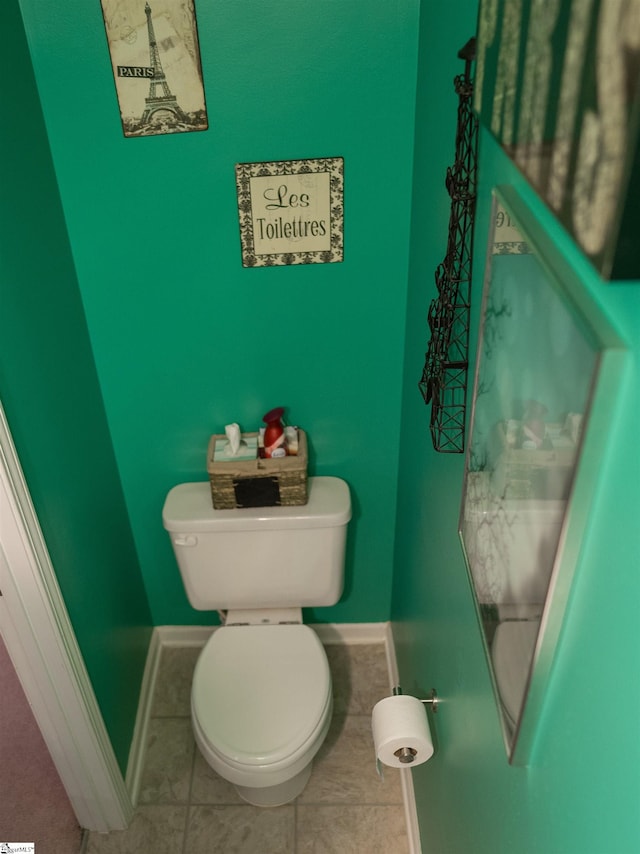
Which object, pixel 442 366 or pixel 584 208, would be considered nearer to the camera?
pixel 584 208

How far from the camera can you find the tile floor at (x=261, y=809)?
1931 mm

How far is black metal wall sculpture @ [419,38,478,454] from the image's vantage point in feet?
3.34

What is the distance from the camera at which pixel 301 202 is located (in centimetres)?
161

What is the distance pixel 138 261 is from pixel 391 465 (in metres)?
0.92

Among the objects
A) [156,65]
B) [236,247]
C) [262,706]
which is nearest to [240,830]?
[262,706]

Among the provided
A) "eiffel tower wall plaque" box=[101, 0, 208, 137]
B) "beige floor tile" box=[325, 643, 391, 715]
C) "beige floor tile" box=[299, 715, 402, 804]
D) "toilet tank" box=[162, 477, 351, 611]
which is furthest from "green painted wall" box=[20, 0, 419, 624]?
"beige floor tile" box=[299, 715, 402, 804]

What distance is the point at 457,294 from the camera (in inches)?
44.7

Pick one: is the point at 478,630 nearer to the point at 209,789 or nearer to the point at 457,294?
the point at 457,294

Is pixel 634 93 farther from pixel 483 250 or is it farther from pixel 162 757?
pixel 162 757

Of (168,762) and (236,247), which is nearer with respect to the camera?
(236,247)

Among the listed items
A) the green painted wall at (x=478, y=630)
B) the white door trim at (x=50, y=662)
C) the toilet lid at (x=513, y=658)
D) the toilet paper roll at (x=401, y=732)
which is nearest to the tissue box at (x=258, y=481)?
the green painted wall at (x=478, y=630)

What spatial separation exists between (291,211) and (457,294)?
64 centimetres

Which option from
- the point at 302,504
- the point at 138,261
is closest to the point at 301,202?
the point at 138,261

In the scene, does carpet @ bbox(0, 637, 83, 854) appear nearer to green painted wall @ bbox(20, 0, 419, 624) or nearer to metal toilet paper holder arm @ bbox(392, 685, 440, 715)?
green painted wall @ bbox(20, 0, 419, 624)
